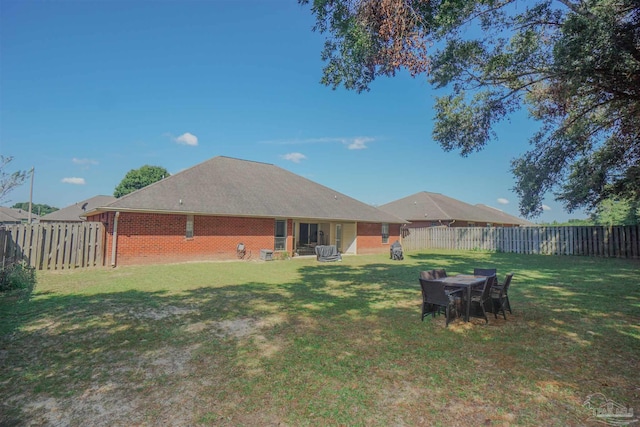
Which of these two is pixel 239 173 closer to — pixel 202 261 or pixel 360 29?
pixel 202 261

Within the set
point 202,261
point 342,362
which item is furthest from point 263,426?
point 202,261

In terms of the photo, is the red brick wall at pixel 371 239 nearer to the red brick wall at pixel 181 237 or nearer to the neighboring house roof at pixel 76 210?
the red brick wall at pixel 181 237

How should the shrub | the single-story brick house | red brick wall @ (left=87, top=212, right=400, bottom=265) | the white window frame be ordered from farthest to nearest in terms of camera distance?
1. the white window frame
2. the single-story brick house
3. red brick wall @ (left=87, top=212, right=400, bottom=265)
4. the shrub

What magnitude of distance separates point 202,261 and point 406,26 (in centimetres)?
1462

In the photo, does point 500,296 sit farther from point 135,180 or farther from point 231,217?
point 135,180

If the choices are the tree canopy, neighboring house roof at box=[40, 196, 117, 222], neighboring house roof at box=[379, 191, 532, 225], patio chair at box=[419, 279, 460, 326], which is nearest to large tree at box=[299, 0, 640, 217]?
patio chair at box=[419, 279, 460, 326]

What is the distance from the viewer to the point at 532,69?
9.20 metres

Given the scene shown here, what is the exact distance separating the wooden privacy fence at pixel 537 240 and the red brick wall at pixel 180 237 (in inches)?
608

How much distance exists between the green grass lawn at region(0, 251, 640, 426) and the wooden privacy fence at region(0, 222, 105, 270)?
430cm

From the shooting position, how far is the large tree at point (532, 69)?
5602 millimetres

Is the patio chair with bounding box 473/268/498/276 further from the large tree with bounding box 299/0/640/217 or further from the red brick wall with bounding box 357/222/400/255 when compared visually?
the red brick wall with bounding box 357/222/400/255

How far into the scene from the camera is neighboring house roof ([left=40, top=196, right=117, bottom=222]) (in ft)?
124

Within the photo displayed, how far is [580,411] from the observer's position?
10.9 ft

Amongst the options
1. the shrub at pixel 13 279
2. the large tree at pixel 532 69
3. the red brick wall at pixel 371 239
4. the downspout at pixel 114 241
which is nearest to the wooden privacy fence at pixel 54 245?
the downspout at pixel 114 241
